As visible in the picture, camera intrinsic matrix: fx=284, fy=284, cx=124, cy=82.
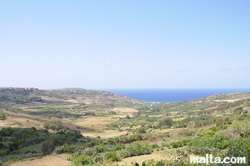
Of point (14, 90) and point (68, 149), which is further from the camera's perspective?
point (14, 90)

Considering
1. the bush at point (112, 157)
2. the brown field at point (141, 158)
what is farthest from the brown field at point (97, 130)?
the brown field at point (141, 158)

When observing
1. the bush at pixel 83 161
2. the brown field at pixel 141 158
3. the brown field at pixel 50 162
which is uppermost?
the brown field at pixel 141 158

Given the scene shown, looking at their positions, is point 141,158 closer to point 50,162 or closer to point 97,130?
point 50,162

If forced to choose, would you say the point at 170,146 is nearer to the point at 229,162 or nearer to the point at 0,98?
the point at 229,162

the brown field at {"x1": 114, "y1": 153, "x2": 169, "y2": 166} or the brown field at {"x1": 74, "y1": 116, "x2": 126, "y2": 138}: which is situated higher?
the brown field at {"x1": 114, "y1": 153, "x2": 169, "y2": 166}

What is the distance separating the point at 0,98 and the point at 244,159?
14503 centimetres

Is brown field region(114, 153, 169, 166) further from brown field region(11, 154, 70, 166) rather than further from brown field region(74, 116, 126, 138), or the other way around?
brown field region(74, 116, 126, 138)

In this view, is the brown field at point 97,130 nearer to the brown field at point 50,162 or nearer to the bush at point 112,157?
the brown field at point 50,162

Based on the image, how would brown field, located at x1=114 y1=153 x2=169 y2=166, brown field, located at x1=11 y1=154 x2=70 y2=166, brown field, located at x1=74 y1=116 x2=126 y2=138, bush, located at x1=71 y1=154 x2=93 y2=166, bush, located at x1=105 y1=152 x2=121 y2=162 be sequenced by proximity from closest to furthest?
1. brown field, located at x1=114 y1=153 x2=169 y2=166
2. bush, located at x1=105 y1=152 x2=121 y2=162
3. bush, located at x1=71 y1=154 x2=93 y2=166
4. brown field, located at x1=11 y1=154 x2=70 y2=166
5. brown field, located at x1=74 y1=116 x2=126 y2=138

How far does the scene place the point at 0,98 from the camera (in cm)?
14225

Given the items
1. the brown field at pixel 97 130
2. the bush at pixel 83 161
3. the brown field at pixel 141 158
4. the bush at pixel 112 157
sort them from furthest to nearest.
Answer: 1. the brown field at pixel 97 130
2. the bush at pixel 83 161
3. the bush at pixel 112 157
4. the brown field at pixel 141 158

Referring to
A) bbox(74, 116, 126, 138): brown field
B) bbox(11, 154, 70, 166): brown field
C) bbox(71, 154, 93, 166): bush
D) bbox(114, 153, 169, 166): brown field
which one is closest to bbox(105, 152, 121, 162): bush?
bbox(114, 153, 169, 166): brown field

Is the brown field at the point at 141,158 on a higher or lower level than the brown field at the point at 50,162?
higher

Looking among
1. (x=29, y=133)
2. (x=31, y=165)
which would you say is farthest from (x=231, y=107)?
(x=31, y=165)
